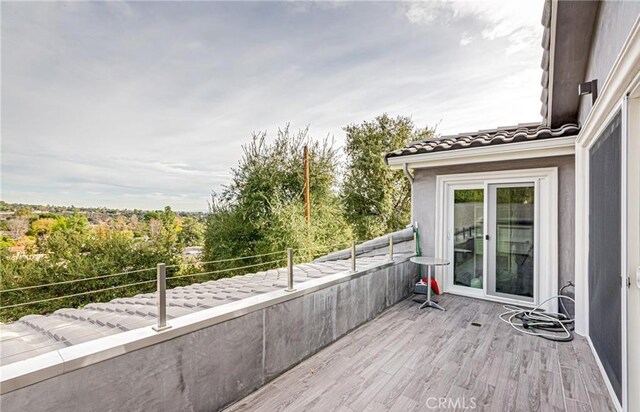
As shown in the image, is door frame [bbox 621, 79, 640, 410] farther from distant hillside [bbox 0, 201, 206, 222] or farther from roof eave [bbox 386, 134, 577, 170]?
distant hillside [bbox 0, 201, 206, 222]

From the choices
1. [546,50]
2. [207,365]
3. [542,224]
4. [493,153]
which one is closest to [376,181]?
[493,153]

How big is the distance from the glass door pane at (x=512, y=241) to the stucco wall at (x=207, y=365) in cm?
274

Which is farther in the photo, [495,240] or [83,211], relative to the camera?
[83,211]

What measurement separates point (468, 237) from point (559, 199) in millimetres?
1367

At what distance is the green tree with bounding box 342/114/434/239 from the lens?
14367 mm

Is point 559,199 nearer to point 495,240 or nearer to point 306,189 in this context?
point 495,240

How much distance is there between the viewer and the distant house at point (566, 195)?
192cm

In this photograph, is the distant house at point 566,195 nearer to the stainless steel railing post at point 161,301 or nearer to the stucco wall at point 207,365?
the stucco wall at point 207,365

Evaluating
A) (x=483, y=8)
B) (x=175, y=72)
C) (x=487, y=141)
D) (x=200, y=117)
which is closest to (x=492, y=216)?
(x=487, y=141)

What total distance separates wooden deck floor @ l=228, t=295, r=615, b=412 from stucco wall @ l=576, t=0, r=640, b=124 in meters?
2.63

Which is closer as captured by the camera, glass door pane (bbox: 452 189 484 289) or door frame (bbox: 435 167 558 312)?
door frame (bbox: 435 167 558 312)

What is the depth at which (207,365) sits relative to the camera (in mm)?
2057

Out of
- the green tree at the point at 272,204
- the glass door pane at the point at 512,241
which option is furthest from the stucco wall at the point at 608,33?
the green tree at the point at 272,204

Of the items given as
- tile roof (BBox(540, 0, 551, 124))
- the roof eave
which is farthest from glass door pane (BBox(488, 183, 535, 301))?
tile roof (BBox(540, 0, 551, 124))
